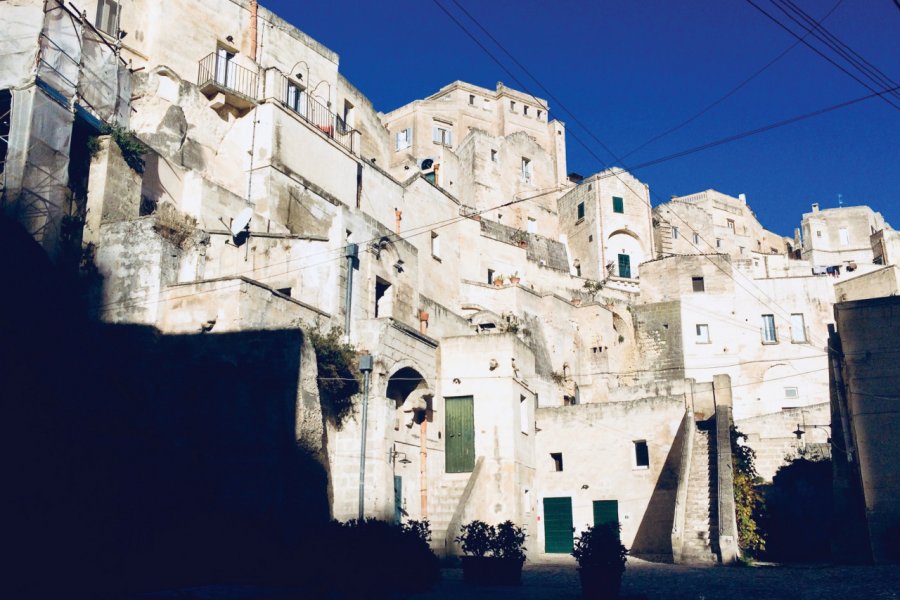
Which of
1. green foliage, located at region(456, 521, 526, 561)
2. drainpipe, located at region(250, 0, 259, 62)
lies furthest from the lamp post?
drainpipe, located at region(250, 0, 259, 62)

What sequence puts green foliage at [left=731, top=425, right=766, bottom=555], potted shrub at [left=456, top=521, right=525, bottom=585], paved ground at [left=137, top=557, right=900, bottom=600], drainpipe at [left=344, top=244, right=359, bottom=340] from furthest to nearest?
drainpipe at [left=344, top=244, right=359, bottom=340]
green foliage at [left=731, top=425, right=766, bottom=555]
potted shrub at [left=456, top=521, right=525, bottom=585]
paved ground at [left=137, top=557, right=900, bottom=600]

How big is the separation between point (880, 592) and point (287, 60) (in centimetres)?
2685

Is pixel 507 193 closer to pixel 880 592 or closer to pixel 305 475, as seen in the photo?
pixel 305 475

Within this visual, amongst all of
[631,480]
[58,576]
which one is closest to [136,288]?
[58,576]

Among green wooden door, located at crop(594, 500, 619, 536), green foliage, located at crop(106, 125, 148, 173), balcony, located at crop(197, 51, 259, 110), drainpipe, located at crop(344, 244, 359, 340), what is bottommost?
green wooden door, located at crop(594, 500, 619, 536)

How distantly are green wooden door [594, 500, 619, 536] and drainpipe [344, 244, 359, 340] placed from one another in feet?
36.7

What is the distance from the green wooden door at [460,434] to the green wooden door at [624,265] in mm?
28577

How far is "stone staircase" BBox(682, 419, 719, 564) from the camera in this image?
827 inches

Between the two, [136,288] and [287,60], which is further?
[287,60]

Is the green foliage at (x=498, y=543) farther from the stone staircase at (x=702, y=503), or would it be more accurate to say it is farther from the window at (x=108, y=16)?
the window at (x=108, y=16)

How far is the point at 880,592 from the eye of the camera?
44.0 feet

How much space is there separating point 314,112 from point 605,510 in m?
18.5

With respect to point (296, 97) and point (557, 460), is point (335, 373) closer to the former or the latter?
point (557, 460)

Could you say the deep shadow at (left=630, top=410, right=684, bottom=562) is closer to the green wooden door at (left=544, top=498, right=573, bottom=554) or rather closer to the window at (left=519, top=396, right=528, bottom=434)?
the green wooden door at (left=544, top=498, right=573, bottom=554)
